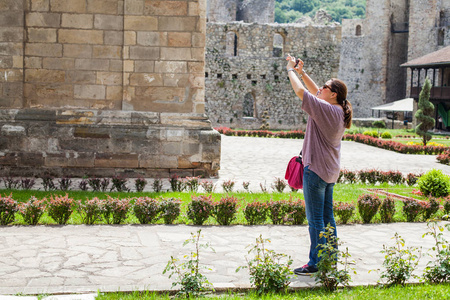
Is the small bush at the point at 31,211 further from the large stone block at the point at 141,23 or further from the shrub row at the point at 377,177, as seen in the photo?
the shrub row at the point at 377,177

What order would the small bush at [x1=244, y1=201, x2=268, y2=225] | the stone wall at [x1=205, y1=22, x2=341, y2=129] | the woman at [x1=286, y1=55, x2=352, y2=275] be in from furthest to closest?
the stone wall at [x1=205, y1=22, x2=341, y2=129] < the small bush at [x1=244, y1=201, x2=268, y2=225] < the woman at [x1=286, y1=55, x2=352, y2=275]

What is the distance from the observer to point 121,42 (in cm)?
1140

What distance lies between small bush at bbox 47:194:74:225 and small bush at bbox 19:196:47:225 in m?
0.14

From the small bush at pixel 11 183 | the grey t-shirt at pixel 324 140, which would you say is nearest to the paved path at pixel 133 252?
the grey t-shirt at pixel 324 140

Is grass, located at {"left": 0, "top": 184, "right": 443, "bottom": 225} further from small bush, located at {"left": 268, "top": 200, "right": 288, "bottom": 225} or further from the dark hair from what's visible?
the dark hair

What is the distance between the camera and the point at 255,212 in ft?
25.4

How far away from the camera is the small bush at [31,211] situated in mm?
7074

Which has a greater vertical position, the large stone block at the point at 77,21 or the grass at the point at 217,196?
the large stone block at the point at 77,21

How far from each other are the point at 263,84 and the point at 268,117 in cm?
191

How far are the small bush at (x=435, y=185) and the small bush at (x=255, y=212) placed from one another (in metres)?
4.36

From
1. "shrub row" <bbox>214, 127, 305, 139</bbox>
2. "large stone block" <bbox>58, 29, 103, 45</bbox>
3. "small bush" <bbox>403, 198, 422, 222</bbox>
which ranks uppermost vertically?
"large stone block" <bbox>58, 29, 103, 45</bbox>

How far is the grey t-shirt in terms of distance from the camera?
4887 mm

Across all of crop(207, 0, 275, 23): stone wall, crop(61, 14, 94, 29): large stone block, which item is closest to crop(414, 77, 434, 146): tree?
crop(61, 14, 94, 29): large stone block

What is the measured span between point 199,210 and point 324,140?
2969 mm
